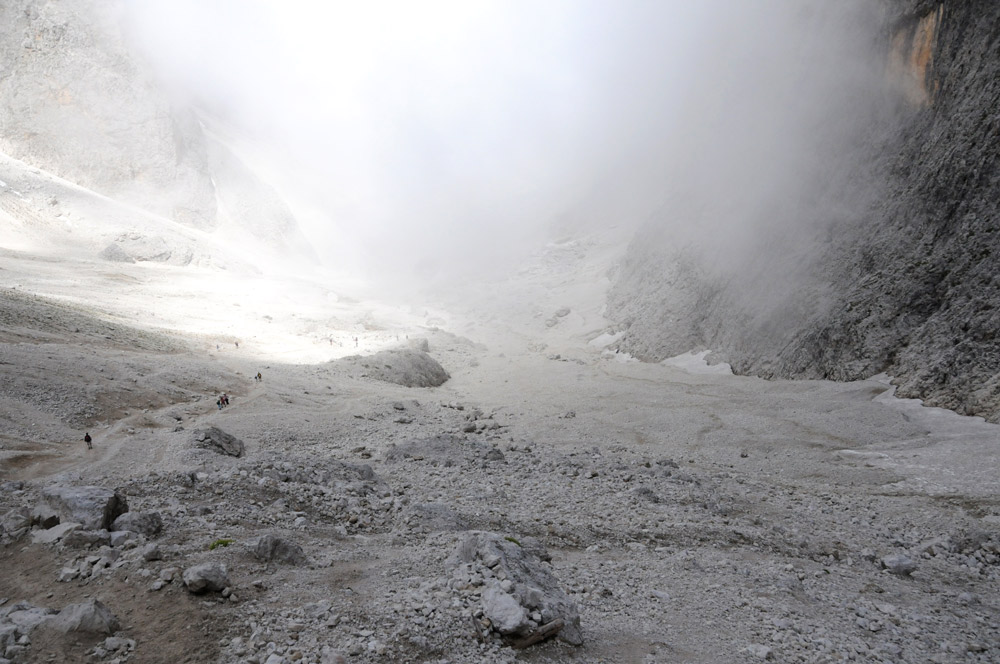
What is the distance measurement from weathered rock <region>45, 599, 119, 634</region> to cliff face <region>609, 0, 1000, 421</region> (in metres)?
18.4

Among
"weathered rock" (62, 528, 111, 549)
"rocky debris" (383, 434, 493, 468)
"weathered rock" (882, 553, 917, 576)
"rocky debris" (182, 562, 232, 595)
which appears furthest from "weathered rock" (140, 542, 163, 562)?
"weathered rock" (882, 553, 917, 576)

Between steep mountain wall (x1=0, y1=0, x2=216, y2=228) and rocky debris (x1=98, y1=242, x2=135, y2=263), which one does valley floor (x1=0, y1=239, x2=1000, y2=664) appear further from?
steep mountain wall (x1=0, y1=0, x2=216, y2=228)

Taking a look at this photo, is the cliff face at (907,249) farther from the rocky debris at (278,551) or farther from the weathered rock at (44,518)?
the weathered rock at (44,518)

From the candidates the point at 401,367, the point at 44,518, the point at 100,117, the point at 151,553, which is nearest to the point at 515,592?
Answer: the point at 151,553

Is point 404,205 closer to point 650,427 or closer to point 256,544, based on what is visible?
point 650,427

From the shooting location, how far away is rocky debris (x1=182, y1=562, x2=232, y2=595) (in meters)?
4.75

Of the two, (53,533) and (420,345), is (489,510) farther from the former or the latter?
(420,345)

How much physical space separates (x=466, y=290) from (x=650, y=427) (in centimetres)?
4950

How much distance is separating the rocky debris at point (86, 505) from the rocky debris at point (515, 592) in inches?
144

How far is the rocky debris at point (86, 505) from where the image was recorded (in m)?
5.60

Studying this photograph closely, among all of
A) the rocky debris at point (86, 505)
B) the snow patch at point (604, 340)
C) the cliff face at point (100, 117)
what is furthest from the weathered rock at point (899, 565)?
the cliff face at point (100, 117)

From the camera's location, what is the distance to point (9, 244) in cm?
4091

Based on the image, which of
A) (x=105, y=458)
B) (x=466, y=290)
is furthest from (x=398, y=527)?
(x=466, y=290)

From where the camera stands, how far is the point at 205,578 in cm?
479
